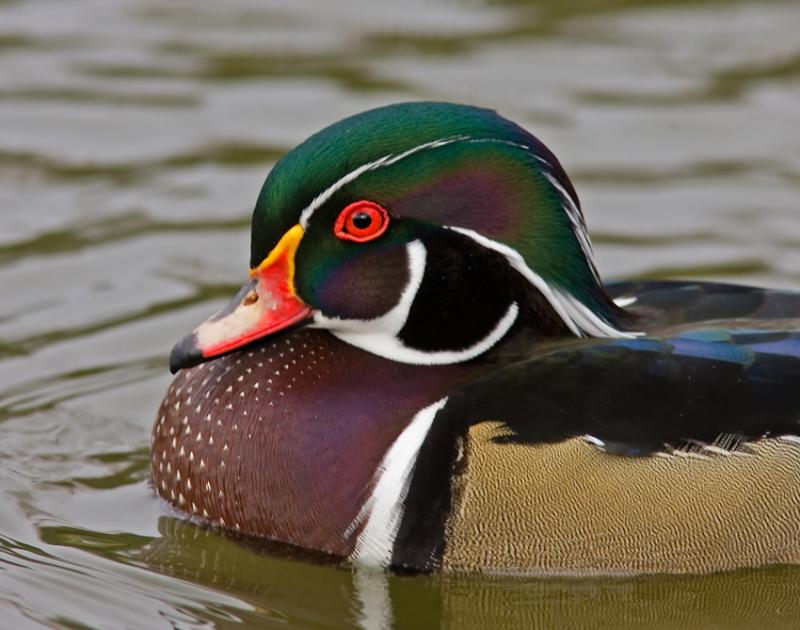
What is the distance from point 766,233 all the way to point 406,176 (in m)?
3.73

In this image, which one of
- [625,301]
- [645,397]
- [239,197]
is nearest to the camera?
[645,397]

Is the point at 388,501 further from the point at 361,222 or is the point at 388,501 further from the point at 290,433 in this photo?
the point at 361,222

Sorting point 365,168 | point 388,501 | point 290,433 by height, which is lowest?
point 388,501

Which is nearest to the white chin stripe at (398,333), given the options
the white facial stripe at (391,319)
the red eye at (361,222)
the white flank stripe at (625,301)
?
the white facial stripe at (391,319)

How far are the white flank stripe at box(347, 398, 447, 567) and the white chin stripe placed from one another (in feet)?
1.01

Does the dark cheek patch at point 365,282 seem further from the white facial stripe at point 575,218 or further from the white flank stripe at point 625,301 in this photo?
the white flank stripe at point 625,301

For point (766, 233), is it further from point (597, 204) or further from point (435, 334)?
point (435, 334)

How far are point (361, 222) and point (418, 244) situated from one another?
8.8 inches

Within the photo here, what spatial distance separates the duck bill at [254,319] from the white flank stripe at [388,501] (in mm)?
627

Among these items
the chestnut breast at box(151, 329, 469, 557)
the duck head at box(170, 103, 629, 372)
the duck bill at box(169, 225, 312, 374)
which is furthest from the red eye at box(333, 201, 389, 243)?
the chestnut breast at box(151, 329, 469, 557)

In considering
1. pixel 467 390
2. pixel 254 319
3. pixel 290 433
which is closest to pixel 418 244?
pixel 467 390

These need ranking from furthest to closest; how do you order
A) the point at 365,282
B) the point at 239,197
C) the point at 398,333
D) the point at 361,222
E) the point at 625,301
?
the point at 239,197
the point at 625,301
the point at 398,333
the point at 365,282
the point at 361,222

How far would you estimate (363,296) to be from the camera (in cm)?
663

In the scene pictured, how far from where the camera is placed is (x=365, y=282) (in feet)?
21.7
